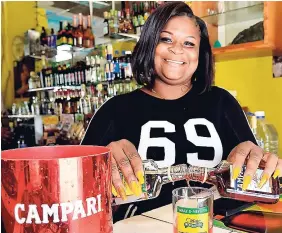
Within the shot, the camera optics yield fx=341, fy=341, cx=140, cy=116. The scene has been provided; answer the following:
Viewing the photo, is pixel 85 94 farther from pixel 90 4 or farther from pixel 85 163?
pixel 85 163

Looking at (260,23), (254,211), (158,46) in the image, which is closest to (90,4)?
(260,23)

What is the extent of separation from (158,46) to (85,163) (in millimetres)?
951

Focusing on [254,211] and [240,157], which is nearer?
[240,157]

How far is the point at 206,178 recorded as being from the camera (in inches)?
24.4

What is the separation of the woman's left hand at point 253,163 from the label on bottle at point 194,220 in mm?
117

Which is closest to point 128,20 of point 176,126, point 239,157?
point 176,126

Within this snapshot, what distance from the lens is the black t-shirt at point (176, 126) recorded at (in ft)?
3.91

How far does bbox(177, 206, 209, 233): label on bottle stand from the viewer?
1.66ft

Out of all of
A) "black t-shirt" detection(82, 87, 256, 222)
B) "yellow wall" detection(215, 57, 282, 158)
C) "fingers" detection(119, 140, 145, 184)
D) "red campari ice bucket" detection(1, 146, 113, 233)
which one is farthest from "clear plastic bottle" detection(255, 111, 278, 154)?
"red campari ice bucket" detection(1, 146, 113, 233)

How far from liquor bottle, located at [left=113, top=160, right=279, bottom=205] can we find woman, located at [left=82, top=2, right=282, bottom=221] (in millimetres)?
519

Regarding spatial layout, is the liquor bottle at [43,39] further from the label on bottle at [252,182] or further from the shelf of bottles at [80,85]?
the label on bottle at [252,182]

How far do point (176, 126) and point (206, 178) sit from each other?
1.99 feet

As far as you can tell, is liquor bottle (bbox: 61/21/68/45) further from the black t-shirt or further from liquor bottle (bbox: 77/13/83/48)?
the black t-shirt

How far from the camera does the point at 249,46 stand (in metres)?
1.75
